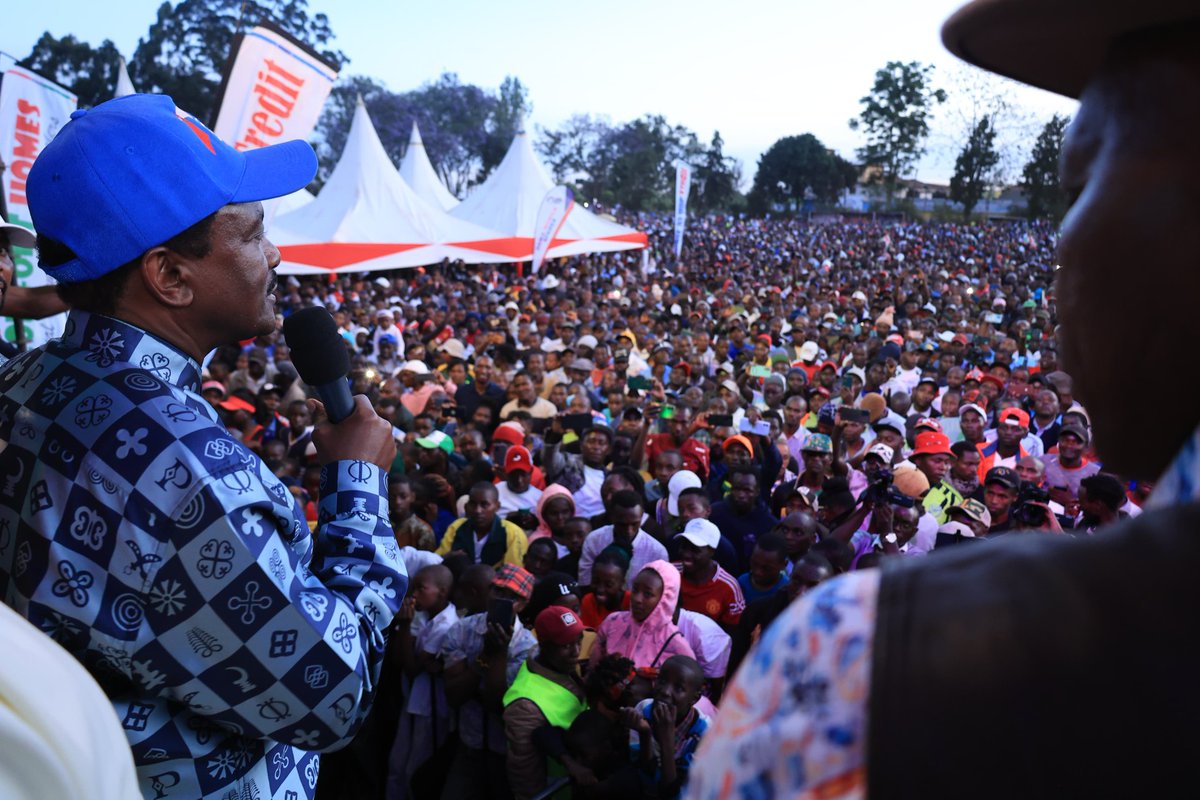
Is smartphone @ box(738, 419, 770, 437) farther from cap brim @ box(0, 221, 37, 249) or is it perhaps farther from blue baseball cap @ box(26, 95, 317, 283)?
blue baseball cap @ box(26, 95, 317, 283)

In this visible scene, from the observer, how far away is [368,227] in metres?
17.5

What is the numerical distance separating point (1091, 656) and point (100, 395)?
3.59ft

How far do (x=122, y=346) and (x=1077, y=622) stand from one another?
3.75ft

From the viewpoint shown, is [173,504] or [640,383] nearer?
[173,504]

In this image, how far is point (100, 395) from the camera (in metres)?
1.12

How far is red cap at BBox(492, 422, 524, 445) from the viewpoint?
20.8 feet

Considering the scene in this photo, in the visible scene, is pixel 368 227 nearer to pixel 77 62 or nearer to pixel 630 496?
pixel 630 496

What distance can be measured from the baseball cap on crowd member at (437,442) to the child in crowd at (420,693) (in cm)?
247

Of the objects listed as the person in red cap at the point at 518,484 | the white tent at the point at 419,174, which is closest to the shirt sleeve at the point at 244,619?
the person in red cap at the point at 518,484

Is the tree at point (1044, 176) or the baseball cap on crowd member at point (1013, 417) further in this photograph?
the tree at point (1044, 176)

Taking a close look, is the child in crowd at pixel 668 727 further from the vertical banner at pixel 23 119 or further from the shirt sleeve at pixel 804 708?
the vertical banner at pixel 23 119

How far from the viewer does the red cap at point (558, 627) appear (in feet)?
10.9

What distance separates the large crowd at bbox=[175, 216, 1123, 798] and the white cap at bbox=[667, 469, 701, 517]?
3 centimetres

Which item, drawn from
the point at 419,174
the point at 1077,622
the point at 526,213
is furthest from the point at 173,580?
the point at 419,174
